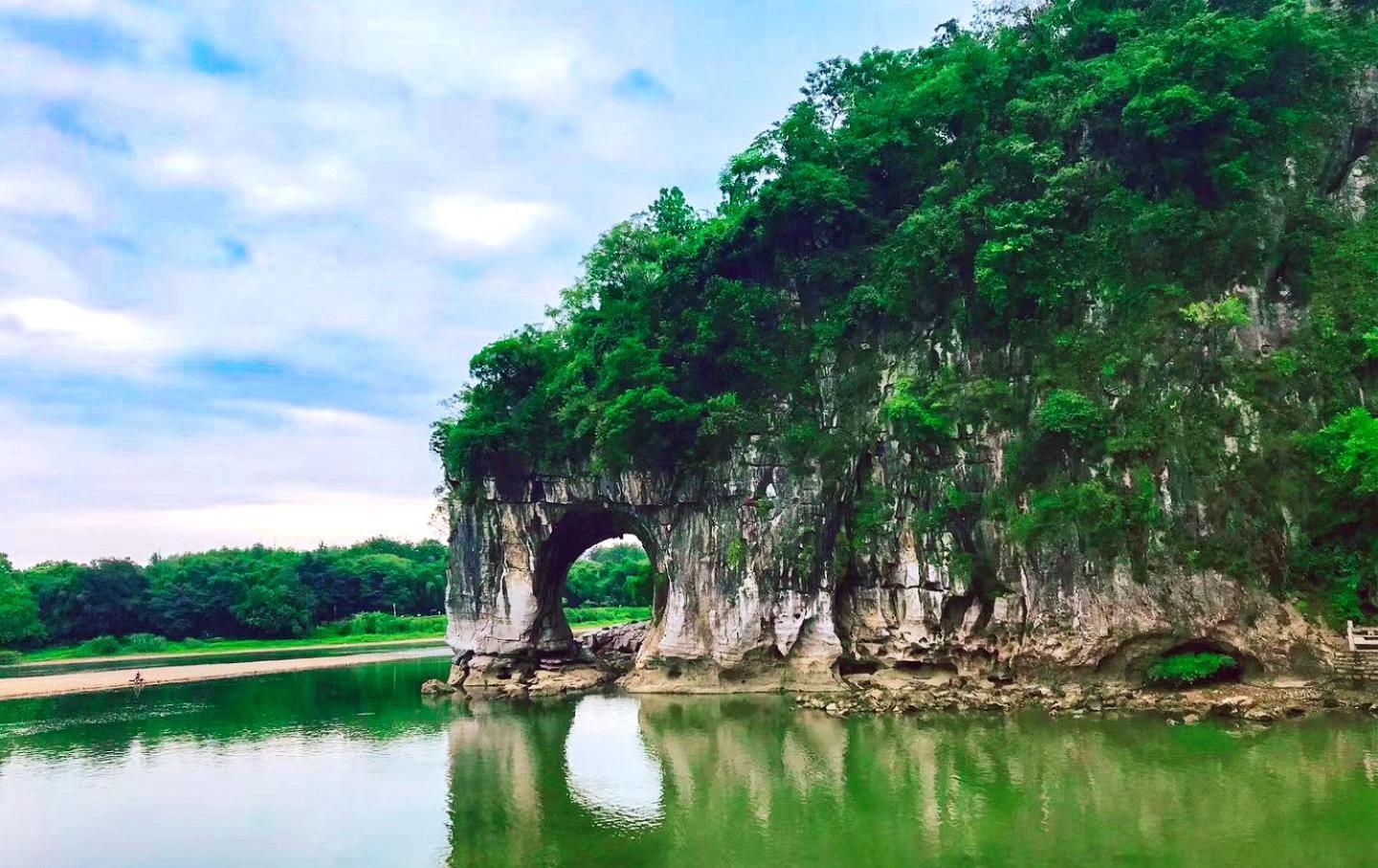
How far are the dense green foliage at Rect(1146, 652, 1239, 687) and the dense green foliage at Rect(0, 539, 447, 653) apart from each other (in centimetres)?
5293

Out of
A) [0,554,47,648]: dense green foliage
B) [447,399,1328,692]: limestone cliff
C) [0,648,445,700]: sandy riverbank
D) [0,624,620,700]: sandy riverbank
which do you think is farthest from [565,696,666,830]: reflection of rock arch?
[0,554,47,648]: dense green foliage

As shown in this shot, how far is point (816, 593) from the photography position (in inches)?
1011

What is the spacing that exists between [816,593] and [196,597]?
4715cm

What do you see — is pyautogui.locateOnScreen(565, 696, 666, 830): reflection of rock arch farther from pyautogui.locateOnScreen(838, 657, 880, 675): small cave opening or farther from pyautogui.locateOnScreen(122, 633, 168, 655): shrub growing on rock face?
pyautogui.locateOnScreen(122, 633, 168, 655): shrub growing on rock face

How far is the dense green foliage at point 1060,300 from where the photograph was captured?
68.6ft

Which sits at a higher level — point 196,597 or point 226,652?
point 196,597

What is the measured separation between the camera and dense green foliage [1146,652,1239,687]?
20.2 meters

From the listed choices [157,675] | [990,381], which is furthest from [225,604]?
[990,381]

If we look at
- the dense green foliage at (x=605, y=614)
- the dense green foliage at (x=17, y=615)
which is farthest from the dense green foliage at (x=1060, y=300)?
the dense green foliage at (x=17, y=615)

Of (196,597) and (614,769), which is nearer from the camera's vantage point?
(614,769)

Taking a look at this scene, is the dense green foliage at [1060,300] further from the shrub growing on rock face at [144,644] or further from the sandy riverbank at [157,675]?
the shrub growing on rock face at [144,644]

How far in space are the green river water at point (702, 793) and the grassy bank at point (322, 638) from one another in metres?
32.8

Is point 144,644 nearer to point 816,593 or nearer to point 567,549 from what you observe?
point 567,549

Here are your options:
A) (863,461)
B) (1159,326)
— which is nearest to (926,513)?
(863,461)
